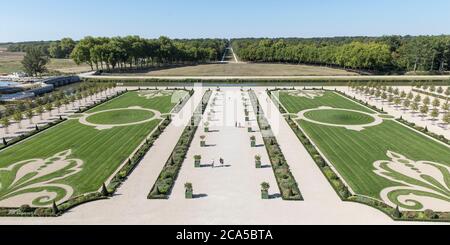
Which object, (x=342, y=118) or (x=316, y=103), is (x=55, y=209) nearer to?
(x=342, y=118)

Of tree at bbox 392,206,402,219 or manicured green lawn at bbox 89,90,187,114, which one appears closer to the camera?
tree at bbox 392,206,402,219

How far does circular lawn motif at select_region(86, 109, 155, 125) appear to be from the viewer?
58469 mm

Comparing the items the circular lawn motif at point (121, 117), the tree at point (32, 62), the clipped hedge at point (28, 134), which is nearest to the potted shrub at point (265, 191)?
the circular lawn motif at point (121, 117)

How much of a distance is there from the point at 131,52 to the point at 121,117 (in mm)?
93059

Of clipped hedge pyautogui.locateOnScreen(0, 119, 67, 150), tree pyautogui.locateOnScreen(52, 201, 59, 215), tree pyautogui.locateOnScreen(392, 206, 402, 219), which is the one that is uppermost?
clipped hedge pyautogui.locateOnScreen(0, 119, 67, 150)

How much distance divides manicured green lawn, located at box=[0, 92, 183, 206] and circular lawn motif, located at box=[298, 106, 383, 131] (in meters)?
29.2

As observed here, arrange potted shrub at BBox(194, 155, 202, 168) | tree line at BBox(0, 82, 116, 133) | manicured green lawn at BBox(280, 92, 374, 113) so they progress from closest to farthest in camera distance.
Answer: potted shrub at BBox(194, 155, 202, 168), tree line at BBox(0, 82, 116, 133), manicured green lawn at BBox(280, 92, 374, 113)

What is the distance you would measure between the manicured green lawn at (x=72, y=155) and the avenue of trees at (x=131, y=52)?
83466 millimetres

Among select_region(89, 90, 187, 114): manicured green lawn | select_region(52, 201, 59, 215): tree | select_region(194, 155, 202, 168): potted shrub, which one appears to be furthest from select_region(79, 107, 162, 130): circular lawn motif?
select_region(52, 201, 59, 215): tree

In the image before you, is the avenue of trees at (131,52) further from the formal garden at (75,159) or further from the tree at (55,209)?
the tree at (55,209)

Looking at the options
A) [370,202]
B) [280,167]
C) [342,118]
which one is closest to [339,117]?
[342,118]

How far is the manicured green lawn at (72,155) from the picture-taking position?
1357 inches

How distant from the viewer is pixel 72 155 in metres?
42.1

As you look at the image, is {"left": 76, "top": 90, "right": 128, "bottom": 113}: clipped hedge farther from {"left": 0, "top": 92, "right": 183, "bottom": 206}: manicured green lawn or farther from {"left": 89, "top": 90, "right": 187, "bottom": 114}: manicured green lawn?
{"left": 0, "top": 92, "right": 183, "bottom": 206}: manicured green lawn
